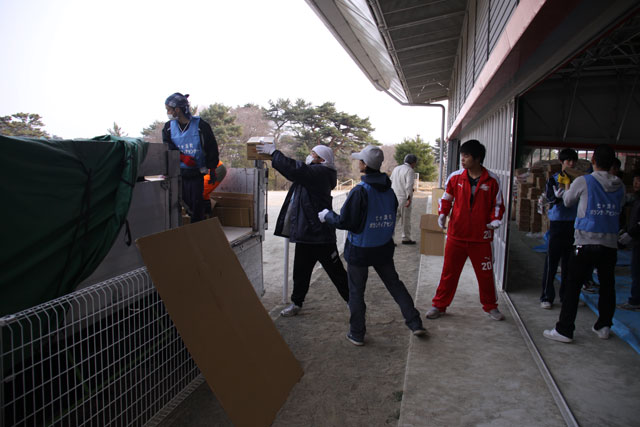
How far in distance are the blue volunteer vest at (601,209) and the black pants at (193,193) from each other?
11.8ft

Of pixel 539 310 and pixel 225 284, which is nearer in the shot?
pixel 225 284

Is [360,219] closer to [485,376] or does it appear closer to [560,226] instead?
[485,376]

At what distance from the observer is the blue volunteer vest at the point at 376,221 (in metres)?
3.67

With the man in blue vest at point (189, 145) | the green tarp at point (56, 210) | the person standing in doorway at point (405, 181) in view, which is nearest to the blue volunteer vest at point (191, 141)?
the man in blue vest at point (189, 145)

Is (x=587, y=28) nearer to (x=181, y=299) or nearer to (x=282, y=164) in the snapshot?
(x=282, y=164)

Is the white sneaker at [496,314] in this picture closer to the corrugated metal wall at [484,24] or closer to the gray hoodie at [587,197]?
the gray hoodie at [587,197]

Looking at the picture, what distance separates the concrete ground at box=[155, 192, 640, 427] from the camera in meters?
2.73

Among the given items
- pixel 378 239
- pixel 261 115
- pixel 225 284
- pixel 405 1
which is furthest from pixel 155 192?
pixel 261 115

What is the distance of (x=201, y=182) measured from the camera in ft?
14.6

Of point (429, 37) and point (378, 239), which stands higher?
point (429, 37)

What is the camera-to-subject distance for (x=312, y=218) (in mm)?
4363

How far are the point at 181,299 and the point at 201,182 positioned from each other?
2203 millimetres

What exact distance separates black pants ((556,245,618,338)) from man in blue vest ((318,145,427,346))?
1232mm

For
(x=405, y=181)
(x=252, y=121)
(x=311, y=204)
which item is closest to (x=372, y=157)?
(x=311, y=204)
